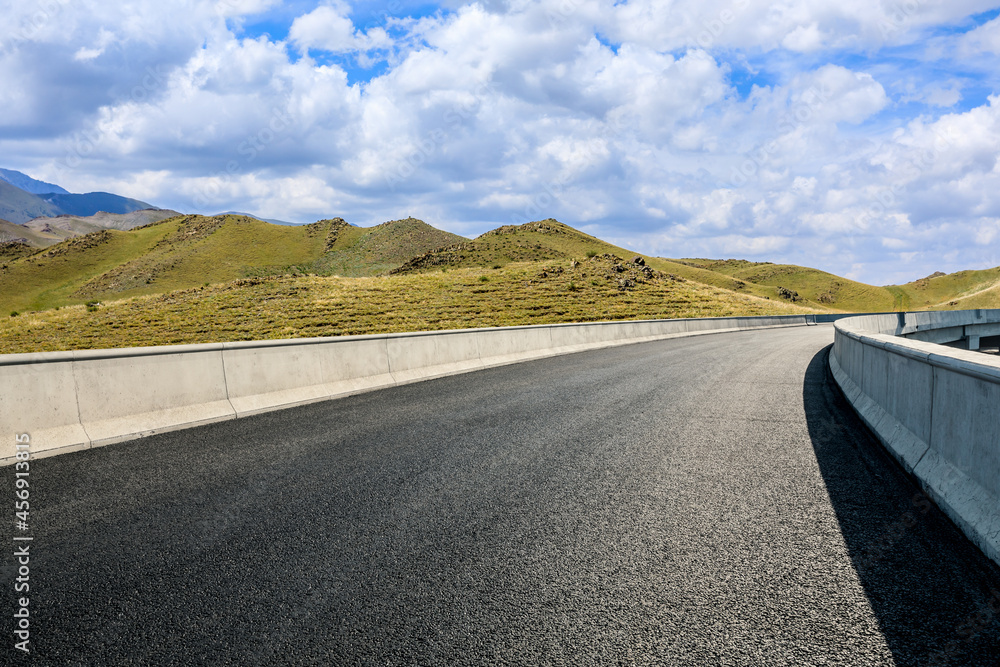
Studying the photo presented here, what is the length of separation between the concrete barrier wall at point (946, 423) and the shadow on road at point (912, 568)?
147mm

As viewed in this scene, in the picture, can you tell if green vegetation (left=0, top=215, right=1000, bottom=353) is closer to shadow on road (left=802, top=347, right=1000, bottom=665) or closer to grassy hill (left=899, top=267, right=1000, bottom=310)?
grassy hill (left=899, top=267, right=1000, bottom=310)

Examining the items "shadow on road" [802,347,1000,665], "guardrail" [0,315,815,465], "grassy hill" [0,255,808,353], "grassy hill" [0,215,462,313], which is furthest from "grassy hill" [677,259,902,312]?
"shadow on road" [802,347,1000,665]

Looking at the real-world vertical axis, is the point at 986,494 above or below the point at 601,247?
below

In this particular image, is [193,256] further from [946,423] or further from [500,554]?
[946,423]

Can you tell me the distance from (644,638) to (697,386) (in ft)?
30.3

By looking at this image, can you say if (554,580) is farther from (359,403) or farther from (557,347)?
(557,347)

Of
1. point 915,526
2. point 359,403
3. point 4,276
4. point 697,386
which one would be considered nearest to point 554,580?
point 915,526

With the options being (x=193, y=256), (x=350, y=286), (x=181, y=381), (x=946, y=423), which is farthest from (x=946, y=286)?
(x=181, y=381)

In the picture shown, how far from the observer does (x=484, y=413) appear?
9.04m

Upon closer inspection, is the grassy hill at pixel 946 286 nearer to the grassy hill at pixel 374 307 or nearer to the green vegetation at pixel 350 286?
the green vegetation at pixel 350 286

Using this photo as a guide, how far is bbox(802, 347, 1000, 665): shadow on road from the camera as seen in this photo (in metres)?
2.80

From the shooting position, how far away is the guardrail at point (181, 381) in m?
6.74

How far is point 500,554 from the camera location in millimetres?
3861

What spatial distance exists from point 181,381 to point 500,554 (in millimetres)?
6271
